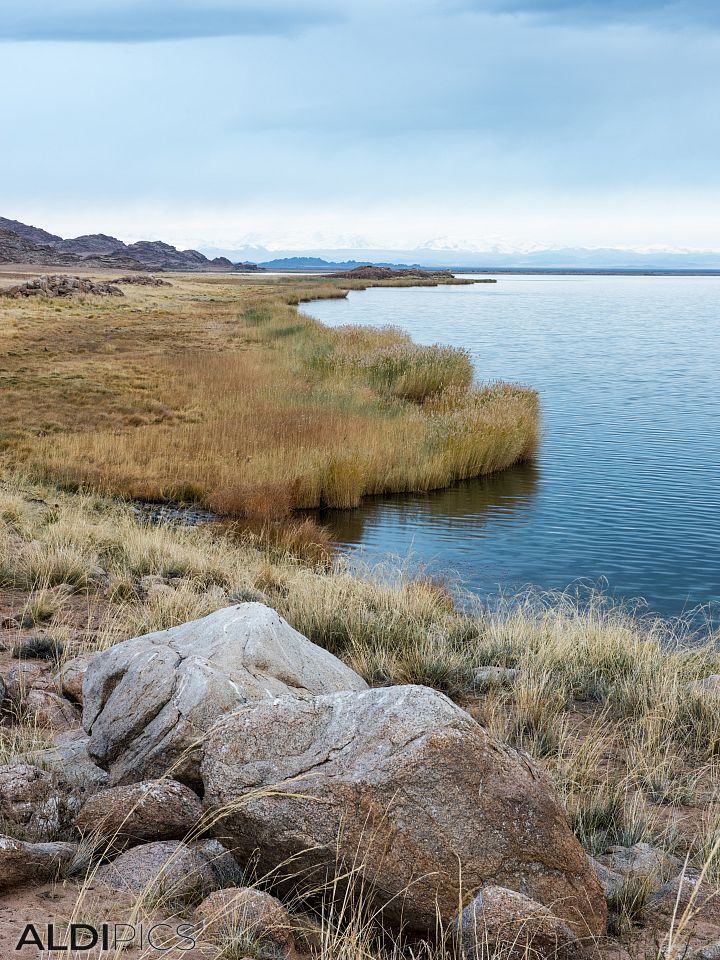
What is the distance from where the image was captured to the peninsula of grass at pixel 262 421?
14469 mm

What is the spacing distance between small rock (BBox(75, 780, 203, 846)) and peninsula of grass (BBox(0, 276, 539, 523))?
9564mm

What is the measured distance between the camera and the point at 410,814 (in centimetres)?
309

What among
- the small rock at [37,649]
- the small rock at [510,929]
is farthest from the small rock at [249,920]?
the small rock at [37,649]

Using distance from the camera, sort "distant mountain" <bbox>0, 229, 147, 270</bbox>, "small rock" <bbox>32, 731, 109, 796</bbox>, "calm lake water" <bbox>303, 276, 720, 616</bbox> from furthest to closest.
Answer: "distant mountain" <bbox>0, 229, 147, 270</bbox>
"calm lake water" <bbox>303, 276, 720, 616</bbox>
"small rock" <bbox>32, 731, 109, 796</bbox>

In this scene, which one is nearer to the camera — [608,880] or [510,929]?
[510,929]

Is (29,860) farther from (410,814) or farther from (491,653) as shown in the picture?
(491,653)

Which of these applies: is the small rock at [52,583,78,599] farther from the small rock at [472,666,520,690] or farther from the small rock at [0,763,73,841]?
the small rock at [0,763,73,841]

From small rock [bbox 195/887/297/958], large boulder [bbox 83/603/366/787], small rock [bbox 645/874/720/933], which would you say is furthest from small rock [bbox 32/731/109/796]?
small rock [bbox 645/874/720/933]

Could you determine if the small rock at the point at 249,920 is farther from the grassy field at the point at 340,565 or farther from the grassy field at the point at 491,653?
the grassy field at the point at 491,653

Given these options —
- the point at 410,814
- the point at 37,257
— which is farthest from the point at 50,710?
the point at 37,257

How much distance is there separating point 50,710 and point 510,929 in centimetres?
315

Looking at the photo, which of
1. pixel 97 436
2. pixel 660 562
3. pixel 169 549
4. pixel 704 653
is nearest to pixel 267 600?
pixel 169 549

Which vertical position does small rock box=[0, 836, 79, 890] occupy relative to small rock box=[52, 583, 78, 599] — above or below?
above

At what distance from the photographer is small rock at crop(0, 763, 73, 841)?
3.54 metres
